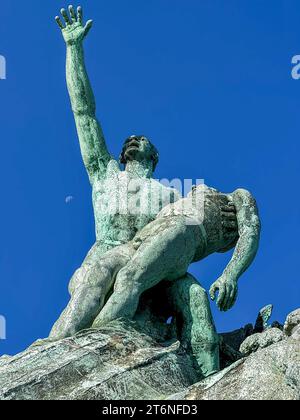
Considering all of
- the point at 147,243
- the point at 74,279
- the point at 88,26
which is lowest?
the point at 74,279

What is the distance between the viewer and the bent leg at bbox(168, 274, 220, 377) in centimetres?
1120

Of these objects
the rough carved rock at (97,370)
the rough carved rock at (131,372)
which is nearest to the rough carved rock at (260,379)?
the rough carved rock at (131,372)

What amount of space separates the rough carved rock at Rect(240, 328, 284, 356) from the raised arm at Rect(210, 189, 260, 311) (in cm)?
53

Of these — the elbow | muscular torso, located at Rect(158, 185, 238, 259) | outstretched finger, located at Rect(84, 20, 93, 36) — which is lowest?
→ muscular torso, located at Rect(158, 185, 238, 259)

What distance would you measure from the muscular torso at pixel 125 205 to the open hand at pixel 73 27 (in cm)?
224

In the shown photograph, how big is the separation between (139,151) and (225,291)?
274cm

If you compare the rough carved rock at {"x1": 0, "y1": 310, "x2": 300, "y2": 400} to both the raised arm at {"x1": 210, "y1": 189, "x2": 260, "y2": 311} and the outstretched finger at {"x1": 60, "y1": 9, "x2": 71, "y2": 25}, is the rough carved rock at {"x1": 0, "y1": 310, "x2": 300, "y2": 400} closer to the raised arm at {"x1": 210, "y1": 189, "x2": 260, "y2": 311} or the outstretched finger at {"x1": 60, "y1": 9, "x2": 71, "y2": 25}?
the raised arm at {"x1": 210, "y1": 189, "x2": 260, "y2": 311}

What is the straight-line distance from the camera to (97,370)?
30.5ft

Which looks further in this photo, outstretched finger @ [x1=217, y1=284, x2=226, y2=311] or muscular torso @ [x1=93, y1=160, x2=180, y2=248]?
muscular torso @ [x1=93, y1=160, x2=180, y2=248]

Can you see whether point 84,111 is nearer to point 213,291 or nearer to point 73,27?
point 73,27

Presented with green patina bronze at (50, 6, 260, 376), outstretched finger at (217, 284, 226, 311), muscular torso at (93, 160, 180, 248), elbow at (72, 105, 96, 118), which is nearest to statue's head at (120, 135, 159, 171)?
green patina bronze at (50, 6, 260, 376)

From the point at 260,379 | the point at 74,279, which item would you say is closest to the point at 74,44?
the point at 74,279

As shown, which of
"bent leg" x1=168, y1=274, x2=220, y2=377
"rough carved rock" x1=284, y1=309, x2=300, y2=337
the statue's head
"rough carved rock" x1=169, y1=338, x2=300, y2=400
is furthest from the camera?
the statue's head

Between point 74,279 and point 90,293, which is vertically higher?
point 74,279
